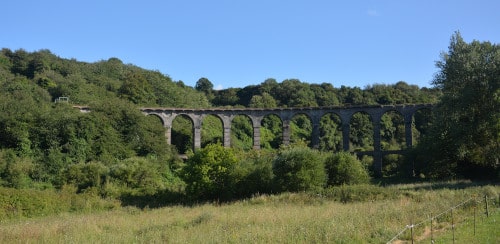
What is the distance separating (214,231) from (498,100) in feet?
69.1

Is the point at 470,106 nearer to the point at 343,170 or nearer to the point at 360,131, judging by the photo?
the point at 343,170

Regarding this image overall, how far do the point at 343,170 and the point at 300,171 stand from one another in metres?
2.94

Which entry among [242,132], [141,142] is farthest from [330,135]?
[141,142]

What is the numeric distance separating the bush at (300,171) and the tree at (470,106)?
10.1 meters

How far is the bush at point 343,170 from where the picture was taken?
2372 cm

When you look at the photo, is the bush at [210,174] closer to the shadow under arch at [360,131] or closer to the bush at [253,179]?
the bush at [253,179]

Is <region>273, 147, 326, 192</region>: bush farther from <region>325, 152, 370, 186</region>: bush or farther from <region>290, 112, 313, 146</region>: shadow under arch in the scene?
<region>290, 112, 313, 146</region>: shadow under arch

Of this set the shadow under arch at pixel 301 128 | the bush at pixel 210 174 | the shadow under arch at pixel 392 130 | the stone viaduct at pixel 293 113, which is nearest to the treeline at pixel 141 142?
the bush at pixel 210 174

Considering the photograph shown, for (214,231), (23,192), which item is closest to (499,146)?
(214,231)

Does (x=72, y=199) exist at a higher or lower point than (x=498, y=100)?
lower

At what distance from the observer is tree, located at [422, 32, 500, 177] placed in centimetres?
2577

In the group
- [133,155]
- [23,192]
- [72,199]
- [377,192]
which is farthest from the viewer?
[133,155]

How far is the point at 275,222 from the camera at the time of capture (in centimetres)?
1292

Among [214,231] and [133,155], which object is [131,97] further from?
[214,231]
